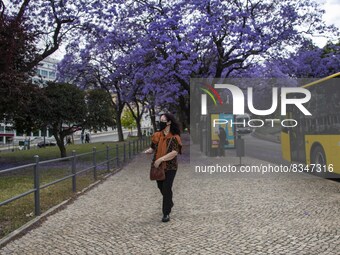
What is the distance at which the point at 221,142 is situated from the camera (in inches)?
837

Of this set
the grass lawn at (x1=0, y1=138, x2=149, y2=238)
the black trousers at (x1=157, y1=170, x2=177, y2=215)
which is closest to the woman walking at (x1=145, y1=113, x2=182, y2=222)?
the black trousers at (x1=157, y1=170, x2=177, y2=215)

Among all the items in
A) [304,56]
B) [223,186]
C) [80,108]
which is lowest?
[223,186]

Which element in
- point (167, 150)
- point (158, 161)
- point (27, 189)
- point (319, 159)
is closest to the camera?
point (158, 161)

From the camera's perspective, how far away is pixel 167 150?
7078mm

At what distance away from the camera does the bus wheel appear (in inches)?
510

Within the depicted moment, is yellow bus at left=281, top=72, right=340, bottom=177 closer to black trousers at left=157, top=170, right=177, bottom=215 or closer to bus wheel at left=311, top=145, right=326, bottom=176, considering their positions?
bus wheel at left=311, top=145, right=326, bottom=176

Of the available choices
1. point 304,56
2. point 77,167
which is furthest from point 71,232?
point 304,56

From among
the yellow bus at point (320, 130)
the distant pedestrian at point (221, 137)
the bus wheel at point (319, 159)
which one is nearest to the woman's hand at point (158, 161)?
the yellow bus at point (320, 130)

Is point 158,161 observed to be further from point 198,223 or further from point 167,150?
point 198,223

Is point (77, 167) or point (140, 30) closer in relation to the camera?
point (77, 167)

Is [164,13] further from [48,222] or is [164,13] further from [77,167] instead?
[48,222]

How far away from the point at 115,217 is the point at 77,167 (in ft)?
14.2

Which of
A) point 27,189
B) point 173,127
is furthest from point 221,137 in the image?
point 173,127

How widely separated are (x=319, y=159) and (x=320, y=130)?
94 centimetres
